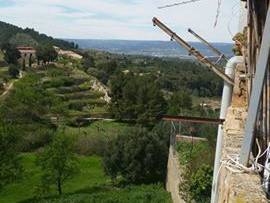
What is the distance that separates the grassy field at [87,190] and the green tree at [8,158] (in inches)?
71.8

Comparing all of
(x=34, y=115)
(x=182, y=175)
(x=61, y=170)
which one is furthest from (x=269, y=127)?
(x=34, y=115)

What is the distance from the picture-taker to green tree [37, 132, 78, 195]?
3116 centimetres

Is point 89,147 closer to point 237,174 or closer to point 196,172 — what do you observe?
point 196,172

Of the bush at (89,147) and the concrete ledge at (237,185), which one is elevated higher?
the concrete ledge at (237,185)

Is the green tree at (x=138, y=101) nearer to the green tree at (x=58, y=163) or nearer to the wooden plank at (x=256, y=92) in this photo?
the green tree at (x=58, y=163)

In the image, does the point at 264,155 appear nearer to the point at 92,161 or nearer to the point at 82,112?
the point at 92,161

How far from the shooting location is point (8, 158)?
97.9 ft

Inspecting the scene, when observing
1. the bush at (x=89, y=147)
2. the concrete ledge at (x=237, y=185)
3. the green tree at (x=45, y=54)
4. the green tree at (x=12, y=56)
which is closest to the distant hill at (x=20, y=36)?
the green tree at (x=12, y=56)

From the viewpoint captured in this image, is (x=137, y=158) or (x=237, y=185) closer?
(x=237, y=185)

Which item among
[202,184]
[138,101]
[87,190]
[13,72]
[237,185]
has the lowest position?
A: [87,190]

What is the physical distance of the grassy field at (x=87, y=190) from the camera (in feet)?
90.5

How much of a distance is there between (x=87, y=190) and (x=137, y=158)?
348cm

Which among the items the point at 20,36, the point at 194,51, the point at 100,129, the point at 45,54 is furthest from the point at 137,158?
the point at 20,36

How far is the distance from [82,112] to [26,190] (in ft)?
69.9
